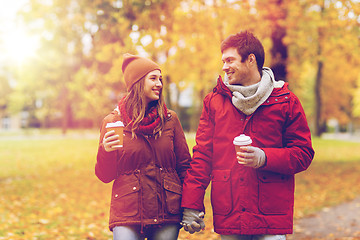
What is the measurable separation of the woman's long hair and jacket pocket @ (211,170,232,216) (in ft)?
1.84

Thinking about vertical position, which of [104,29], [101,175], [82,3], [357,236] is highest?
[82,3]

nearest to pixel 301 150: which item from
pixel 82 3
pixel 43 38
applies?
pixel 82 3

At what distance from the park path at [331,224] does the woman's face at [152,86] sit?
4434mm

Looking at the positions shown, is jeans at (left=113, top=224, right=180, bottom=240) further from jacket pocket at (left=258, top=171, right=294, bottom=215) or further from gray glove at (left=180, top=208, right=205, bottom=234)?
jacket pocket at (left=258, top=171, right=294, bottom=215)

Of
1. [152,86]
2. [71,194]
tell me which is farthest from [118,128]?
[71,194]

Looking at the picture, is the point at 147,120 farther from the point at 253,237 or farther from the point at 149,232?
the point at 253,237

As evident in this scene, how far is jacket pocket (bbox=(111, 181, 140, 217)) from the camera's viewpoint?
10.3 feet

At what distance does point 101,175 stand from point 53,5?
9.79m

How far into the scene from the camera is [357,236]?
6859 mm

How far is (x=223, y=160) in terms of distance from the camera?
313 cm

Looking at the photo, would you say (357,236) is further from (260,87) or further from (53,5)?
(53,5)

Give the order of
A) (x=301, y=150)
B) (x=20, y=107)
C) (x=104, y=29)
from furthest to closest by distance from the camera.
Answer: (x=20, y=107)
(x=104, y=29)
(x=301, y=150)

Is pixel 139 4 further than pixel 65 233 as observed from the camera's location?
Yes

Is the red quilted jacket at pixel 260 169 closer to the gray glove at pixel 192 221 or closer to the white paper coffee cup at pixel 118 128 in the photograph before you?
the gray glove at pixel 192 221
